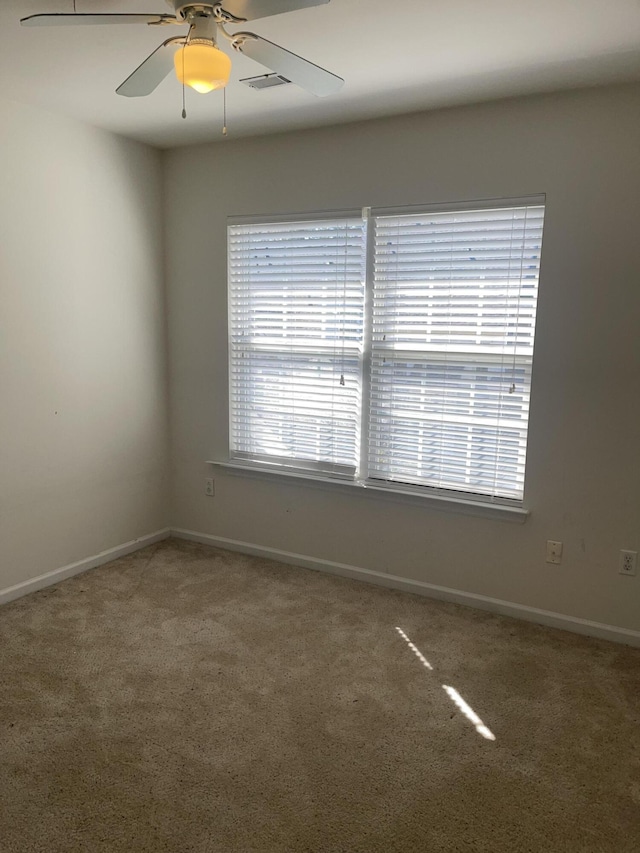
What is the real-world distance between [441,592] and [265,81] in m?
2.68

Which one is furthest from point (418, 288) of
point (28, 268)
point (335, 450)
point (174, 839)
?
point (174, 839)

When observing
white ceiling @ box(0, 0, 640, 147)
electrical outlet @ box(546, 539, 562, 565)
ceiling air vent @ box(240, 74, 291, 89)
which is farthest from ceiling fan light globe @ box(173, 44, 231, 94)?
electrical outlet @ box(546, 539, 562, 565)

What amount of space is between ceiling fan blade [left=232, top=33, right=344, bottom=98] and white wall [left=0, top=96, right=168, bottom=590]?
1790 mm

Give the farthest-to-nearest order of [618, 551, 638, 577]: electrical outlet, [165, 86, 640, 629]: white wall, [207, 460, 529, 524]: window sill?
[207, 460, 529, 524]: window sill < [618, 551, 638, 577]: electrical outlet < [165, 86, 640, 629]: white wall

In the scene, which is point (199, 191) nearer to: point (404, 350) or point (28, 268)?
point (28, 268)

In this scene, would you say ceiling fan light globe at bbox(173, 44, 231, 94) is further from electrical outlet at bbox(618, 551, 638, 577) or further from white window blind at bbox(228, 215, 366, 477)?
electrical outlet at bbox(618, 551, 638, 577)

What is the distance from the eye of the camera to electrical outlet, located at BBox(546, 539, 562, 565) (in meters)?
3.04

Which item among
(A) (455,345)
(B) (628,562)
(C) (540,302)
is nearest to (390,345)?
(A) (455,345)

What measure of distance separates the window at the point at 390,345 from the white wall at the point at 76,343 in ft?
1.95

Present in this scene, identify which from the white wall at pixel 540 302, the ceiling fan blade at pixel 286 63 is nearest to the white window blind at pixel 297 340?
the white wall at pixel 540 302

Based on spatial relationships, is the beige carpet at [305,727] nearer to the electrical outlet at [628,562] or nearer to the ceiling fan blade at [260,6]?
the electrical outlet at [628,562]

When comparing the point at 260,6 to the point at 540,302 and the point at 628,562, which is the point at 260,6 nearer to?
the point at 540,302

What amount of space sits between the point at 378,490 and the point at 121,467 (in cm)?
165

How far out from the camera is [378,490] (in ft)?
11.3
